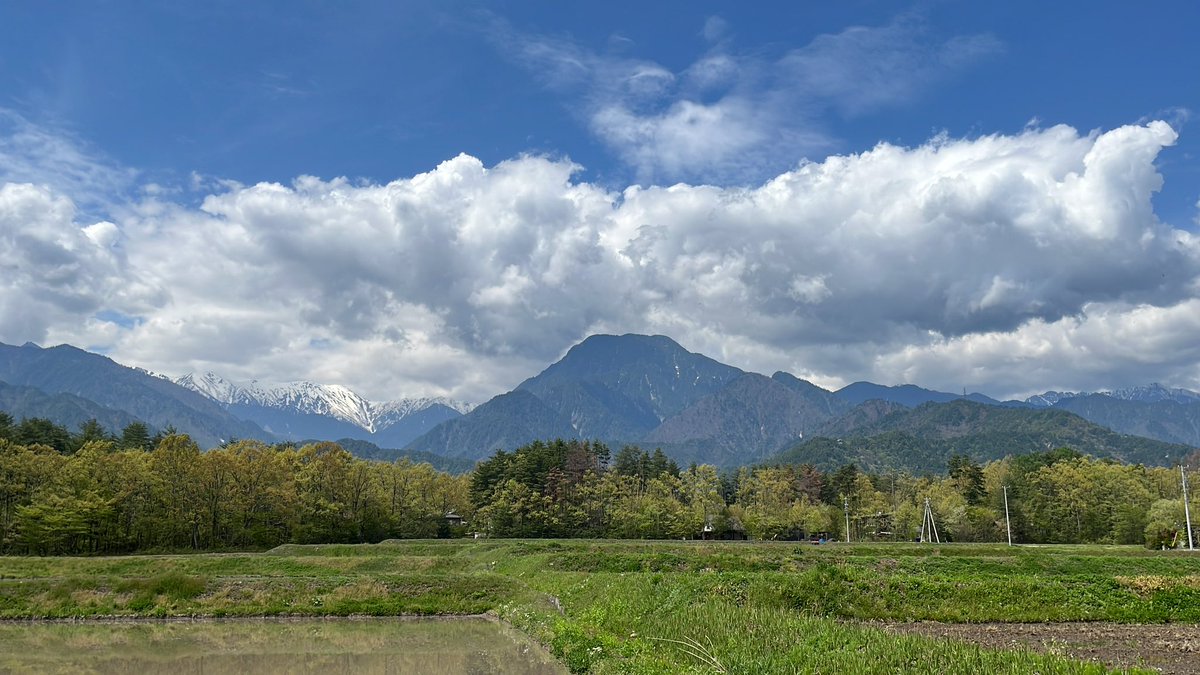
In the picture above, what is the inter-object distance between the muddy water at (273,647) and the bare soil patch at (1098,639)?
12.2 m

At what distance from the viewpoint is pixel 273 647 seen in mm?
27922

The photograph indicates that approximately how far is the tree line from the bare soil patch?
229 ft

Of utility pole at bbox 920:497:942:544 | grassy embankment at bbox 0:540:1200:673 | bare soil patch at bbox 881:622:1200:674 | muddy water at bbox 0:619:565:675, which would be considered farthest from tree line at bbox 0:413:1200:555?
bare soil patch at bbox 881:622:1200:674

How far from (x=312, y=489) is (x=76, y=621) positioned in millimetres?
55907

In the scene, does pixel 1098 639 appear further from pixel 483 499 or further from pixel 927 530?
pixel 483 499

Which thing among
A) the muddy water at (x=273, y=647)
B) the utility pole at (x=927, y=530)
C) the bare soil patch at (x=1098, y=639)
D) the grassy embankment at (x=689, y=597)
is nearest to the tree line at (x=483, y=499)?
the utility pole at (x=927, y=530)

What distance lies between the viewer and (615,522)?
3875 inches

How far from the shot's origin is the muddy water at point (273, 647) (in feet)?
78.2

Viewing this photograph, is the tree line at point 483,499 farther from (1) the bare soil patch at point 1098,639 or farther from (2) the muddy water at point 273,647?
(1) the bare soil patch at point 1098,639

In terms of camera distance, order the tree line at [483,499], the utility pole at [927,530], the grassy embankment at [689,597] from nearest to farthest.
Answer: the grassy embankment at [689,597] → the tree line at [483,499] → the utility pole at [927,530]

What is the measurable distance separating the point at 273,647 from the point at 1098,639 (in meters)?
27.2

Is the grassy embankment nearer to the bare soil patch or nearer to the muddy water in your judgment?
the bare soil patch

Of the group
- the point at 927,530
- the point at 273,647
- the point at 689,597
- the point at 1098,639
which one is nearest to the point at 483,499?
the point at 927,530

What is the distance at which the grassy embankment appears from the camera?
16.6 metres
